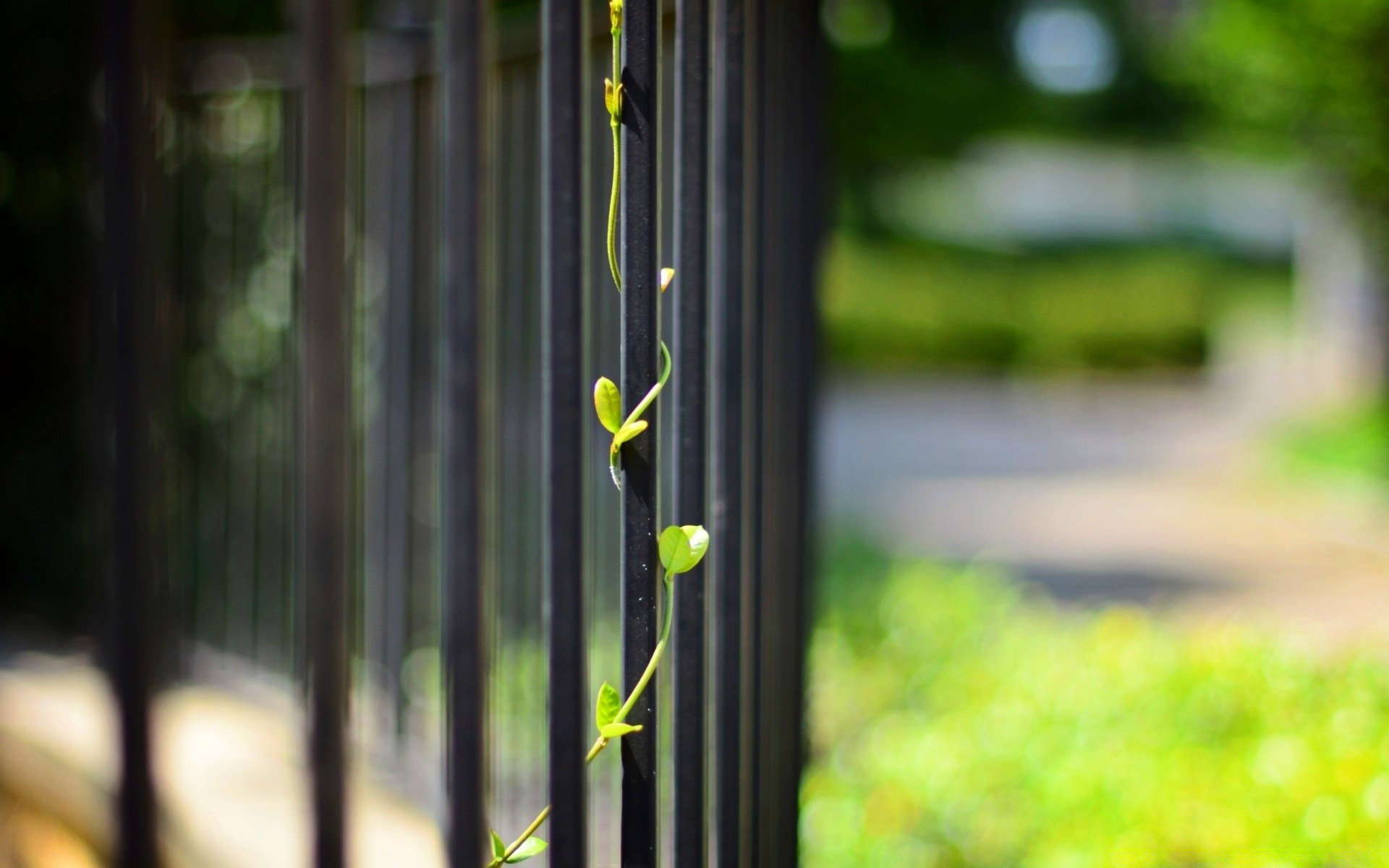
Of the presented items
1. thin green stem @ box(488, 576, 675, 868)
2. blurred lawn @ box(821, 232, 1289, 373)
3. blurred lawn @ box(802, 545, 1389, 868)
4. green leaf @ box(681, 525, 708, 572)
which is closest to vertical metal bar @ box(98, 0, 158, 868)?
thin green stem @ box(488, 576, 675, 868)

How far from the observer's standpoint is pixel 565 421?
886 mm

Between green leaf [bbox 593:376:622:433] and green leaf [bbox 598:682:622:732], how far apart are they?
0.79 ft

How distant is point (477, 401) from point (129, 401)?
224 millimetres

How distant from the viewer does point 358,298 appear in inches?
151

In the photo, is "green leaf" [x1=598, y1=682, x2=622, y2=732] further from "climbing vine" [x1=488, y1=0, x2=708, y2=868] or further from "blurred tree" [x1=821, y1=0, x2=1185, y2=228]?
"blurred tree" [x1=821, y1=0, x2=1185, y2=228]

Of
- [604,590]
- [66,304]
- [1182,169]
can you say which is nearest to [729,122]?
[604,590]

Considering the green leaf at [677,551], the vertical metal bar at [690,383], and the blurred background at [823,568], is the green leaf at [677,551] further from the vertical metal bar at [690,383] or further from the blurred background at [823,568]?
the blurred background at [823,568]

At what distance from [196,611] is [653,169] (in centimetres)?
330

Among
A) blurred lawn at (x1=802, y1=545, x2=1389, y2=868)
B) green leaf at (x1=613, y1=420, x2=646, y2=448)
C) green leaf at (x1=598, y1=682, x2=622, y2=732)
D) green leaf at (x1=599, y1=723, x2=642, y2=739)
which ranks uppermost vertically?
green leaf at (x1=613, y1=420, x2=646, y2=448)

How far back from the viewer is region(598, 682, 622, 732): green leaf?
41.1 inches

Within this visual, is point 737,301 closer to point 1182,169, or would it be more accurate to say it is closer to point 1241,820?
point 1241,820

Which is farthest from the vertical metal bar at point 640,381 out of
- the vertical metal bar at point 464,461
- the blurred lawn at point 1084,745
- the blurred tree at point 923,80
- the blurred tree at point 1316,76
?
the blurred tree at point 923,80

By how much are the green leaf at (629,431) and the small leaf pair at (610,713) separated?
0.22 metres

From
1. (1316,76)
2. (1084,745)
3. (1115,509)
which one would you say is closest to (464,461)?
(1084,745)
